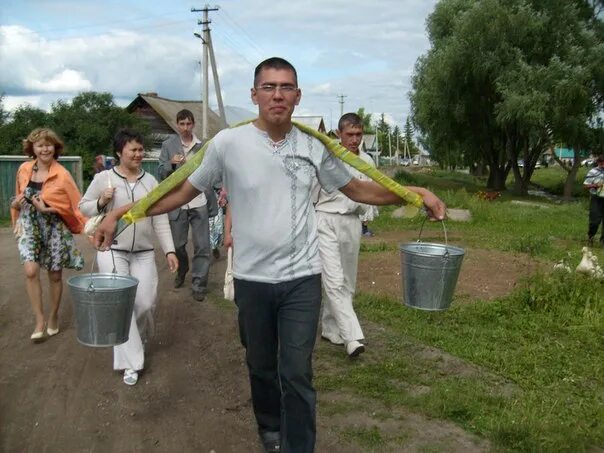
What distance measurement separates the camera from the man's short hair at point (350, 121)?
5.56 meters

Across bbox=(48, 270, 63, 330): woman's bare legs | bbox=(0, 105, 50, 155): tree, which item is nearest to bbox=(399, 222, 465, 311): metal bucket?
bbox=(48, 270, 63, 330): woman's bare legs

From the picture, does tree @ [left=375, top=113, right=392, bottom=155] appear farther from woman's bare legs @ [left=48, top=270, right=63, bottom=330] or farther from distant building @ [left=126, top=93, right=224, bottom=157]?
woman's bare legs @ [left=48, top=270, right=63, bottom=330]

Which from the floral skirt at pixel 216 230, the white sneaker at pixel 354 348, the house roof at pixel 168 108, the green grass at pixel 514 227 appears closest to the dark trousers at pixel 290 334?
the white sneaker at pixel 354 348

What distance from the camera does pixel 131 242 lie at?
5.00 metres

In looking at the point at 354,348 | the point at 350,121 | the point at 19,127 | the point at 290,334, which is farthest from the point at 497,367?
the point at 19,127

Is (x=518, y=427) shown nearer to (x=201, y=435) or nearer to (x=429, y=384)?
(x=429, y=384)

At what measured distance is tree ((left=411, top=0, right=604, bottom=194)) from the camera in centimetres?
2434

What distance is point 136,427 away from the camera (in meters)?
4.13

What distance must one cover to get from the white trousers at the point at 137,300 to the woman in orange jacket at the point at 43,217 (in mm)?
1234

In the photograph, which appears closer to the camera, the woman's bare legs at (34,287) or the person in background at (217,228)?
the woman's bare legs at (34,287)

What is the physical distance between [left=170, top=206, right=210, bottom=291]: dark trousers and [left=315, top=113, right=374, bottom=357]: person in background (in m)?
2.39

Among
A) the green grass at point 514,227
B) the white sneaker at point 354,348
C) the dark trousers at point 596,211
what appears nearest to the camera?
the white sneaker at point 354,348

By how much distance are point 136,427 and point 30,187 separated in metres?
2.76

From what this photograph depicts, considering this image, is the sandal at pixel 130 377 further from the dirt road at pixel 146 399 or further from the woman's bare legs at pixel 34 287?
the woman's bare legs at pixel 34 287
